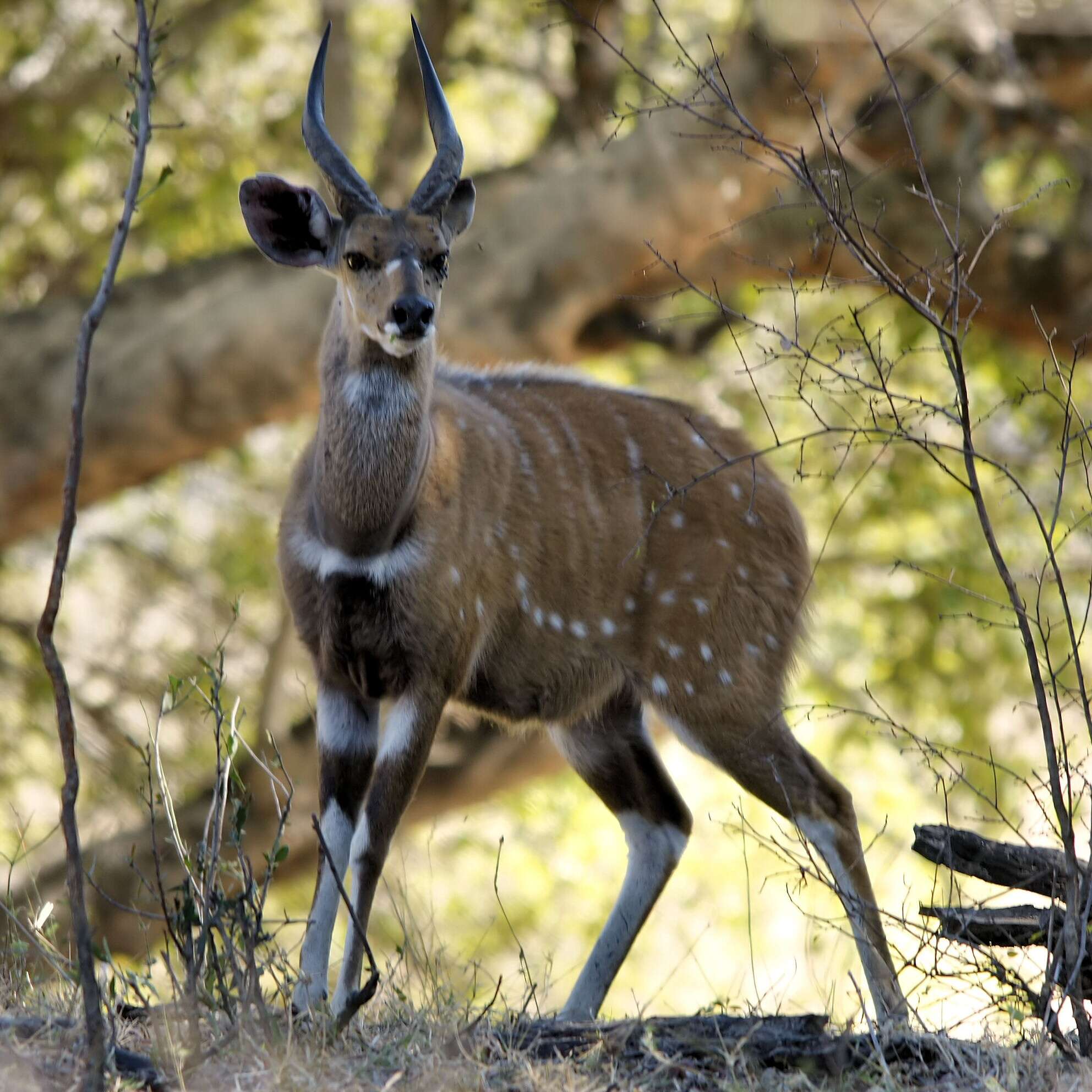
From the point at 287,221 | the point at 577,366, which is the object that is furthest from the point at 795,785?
the point at 577,366

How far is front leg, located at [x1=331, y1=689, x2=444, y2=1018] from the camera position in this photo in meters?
4.18

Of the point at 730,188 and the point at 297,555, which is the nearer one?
the point at 297,555

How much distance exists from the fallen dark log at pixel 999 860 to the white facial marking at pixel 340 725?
1.58m

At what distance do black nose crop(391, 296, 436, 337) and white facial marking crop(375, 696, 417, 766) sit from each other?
948 millimetres

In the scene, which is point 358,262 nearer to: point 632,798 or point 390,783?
point 390,783

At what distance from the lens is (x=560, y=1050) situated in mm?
3400

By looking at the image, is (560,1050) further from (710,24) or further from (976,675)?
(710,24)

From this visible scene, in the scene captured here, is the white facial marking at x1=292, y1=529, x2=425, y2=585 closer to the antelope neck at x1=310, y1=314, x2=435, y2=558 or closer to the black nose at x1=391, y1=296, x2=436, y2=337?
the antelope neck at x1=310, y1=314, x2=435, y2=558

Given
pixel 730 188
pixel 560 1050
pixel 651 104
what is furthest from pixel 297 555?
pixel 651 104

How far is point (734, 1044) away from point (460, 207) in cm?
248

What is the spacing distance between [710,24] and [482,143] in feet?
8.84

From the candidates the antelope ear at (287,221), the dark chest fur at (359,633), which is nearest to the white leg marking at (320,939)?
the dark chest fur at (359,633)

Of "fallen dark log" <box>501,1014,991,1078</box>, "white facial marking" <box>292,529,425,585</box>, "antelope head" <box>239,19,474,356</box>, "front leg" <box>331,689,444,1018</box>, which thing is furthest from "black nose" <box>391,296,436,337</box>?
"fallen dark log" <box>501,1014,991,1078</box>

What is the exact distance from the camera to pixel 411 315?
13.7ft
